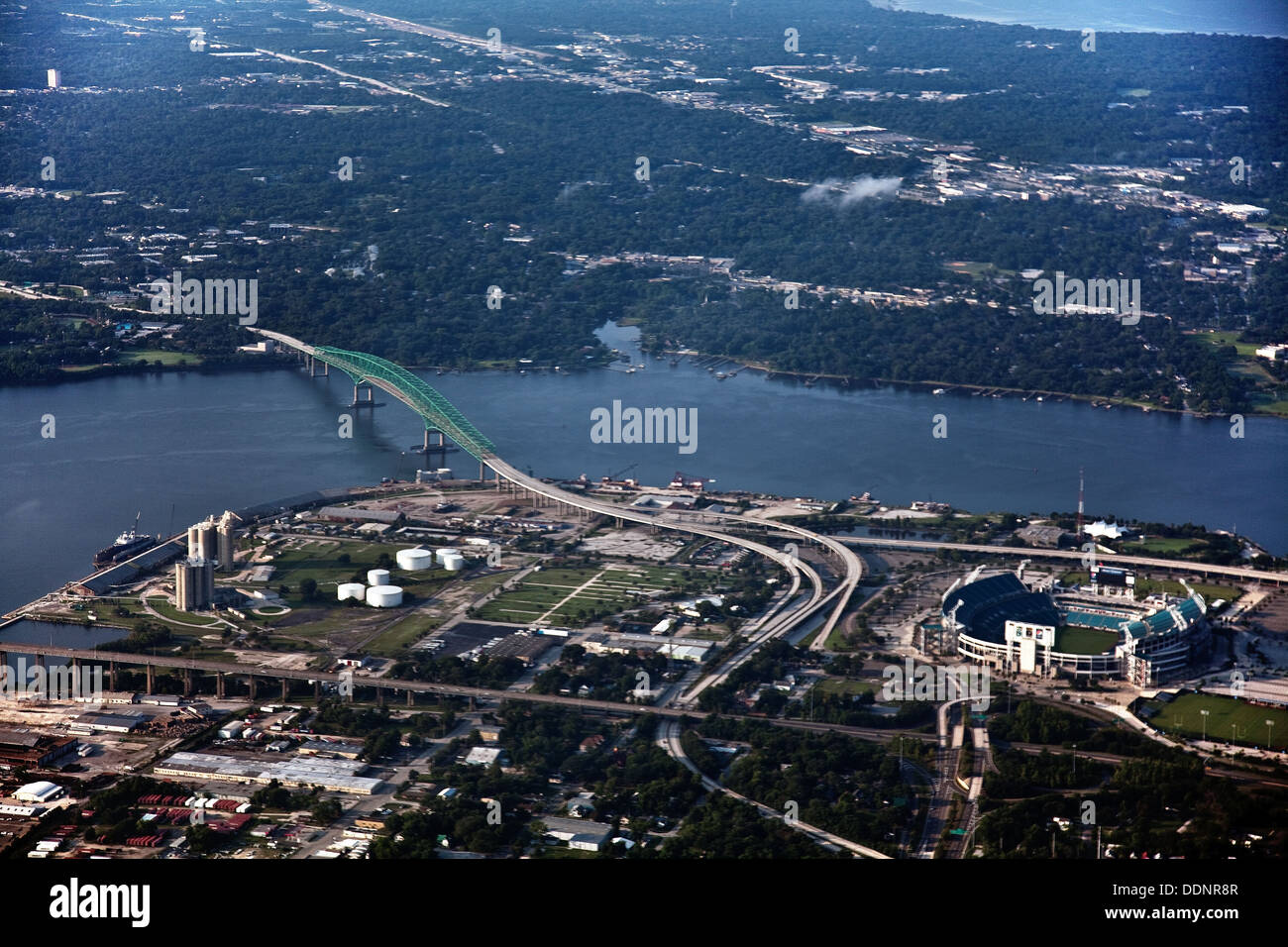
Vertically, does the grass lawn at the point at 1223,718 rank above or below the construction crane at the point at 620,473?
below

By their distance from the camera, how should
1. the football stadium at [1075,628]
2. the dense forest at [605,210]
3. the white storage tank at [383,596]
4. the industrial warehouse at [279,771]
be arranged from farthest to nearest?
the dense forest at [605,210]
the white storage tank at [383,596]
the football stadium at [1075,628]
the industrial warehouse at [279,771]

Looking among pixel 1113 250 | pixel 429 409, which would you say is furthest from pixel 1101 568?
pixel 1113 250

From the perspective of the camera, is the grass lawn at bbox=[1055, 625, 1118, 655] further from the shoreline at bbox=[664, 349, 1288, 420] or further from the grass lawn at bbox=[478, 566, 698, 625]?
the shoreline at bbox=[664, 349, 1288, 420]

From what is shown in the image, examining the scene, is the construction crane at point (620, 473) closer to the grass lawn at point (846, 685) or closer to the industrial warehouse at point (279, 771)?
the grass lawn at point (846, 685)

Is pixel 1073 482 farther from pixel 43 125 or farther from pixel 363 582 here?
pixel 43 125

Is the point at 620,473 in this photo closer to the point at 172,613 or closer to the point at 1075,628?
the point at 172,613

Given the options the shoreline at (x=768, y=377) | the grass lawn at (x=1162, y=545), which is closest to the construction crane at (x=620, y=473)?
the shoreline at (x=768, y=377)
